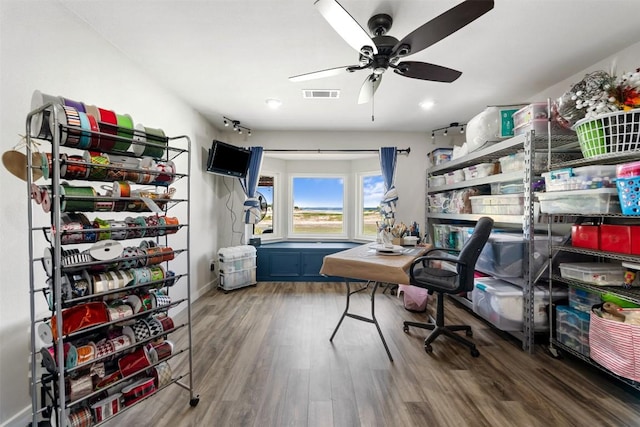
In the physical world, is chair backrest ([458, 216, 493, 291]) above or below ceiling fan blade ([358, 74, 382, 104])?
below

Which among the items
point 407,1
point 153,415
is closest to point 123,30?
point 407,1

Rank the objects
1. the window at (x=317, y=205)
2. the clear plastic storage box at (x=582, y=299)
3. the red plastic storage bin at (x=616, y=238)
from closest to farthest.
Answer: the red plastic storage bin at (x=616, y=238) → the clear plastic storage box at (x=582, y=299) → the window at (x=317, y=205)

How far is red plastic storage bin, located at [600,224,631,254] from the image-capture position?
1787 mm

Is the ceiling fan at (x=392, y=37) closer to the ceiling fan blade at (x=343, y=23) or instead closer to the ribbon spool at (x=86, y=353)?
the ceiling fan blade at (x=343, y=23)

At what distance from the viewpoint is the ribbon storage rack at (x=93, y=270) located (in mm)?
1218

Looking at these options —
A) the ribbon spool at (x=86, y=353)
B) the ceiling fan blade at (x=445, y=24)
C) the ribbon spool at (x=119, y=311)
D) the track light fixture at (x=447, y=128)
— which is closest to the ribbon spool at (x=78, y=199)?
the ribbon spool at (x=119, y=311)

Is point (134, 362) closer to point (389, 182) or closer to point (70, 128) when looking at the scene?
point (70, 128)

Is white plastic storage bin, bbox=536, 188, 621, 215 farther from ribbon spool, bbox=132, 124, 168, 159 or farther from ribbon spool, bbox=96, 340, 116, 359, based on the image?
ribbon spool, bbox=96, 340, 116, 359

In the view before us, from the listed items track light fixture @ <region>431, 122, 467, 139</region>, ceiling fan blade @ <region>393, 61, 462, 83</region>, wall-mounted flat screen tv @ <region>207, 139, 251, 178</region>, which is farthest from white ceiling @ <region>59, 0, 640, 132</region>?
track light fixture @ <region>431, 122, 467, 139</region>

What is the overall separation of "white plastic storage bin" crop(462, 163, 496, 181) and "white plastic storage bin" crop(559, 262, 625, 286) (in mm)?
1251

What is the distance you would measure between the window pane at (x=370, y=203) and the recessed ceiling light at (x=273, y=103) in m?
2.39

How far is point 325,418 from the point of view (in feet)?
5.34

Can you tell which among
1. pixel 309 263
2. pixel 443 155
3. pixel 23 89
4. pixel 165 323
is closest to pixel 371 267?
pixel 165 323

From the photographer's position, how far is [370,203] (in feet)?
17.0
